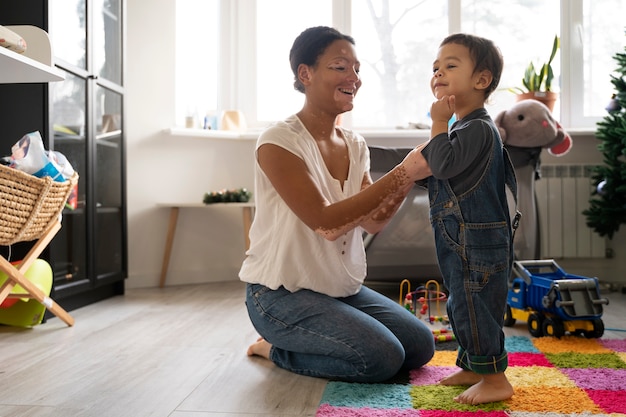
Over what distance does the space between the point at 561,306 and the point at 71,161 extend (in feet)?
6.73

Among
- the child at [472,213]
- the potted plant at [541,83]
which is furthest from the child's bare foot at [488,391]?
the potted plant at [541,83]

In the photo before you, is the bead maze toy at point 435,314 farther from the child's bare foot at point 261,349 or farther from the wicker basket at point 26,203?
the wicker basket at point 26,203

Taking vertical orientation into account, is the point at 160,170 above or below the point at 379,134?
below

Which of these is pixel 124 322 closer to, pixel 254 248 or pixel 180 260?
pixel 254 248

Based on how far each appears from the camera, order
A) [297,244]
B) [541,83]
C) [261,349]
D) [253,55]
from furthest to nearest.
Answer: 1. [253,55]
2. [541,83]
3. [261,349]
4. [297,244]

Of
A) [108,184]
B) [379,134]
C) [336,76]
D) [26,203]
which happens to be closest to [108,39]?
[108,184]

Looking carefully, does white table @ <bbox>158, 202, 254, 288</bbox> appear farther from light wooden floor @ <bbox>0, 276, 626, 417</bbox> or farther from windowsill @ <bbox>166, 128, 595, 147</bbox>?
light wooden floor @ <bbox>0, 276, 626, 417</bbox>

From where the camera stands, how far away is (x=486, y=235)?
1449 mm

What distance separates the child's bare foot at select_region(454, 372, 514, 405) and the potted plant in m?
2.77

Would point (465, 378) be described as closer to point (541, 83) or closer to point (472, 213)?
point (472, 213)

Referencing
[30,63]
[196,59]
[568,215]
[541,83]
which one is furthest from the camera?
[196,59]

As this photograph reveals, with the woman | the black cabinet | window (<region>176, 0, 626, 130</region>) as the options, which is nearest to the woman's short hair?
the woman

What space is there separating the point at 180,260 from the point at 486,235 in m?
2.74

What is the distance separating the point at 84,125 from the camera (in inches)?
120
